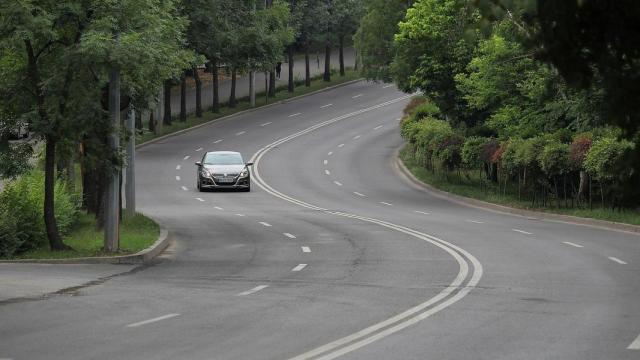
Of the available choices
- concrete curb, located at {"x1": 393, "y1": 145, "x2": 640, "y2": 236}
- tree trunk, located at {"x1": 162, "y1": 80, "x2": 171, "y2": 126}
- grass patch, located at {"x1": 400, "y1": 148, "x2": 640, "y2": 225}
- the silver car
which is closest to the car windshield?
the silver car

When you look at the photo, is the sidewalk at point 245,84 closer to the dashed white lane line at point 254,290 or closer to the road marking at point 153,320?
the dashed white lane line at point 254,290

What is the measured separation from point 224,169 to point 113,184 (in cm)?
2103

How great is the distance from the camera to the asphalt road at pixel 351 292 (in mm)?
12688

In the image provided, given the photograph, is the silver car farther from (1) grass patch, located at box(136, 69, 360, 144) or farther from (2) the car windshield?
(1) grass patch, located at box(136, 69, 360, 144)

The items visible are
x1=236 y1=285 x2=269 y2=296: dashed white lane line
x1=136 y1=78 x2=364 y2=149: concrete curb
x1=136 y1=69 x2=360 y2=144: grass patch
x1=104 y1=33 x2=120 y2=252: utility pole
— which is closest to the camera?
x1=236 y1=285 x2=269 y2=296: dashed white lane line

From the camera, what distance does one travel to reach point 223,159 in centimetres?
4753

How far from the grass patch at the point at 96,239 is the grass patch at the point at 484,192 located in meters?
12.8

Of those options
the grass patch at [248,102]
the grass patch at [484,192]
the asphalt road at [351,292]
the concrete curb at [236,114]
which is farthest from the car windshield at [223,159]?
the concrete curb at [236,114]

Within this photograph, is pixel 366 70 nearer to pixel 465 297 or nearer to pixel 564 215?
pixel 564 215

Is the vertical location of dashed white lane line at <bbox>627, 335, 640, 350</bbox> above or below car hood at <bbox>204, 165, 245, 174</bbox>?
below

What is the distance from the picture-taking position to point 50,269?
22359mm

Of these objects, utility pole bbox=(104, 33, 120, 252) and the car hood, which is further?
the car hood

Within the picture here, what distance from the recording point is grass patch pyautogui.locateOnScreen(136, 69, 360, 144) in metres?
71.8

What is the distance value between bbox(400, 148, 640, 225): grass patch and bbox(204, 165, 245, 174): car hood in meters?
8.28
